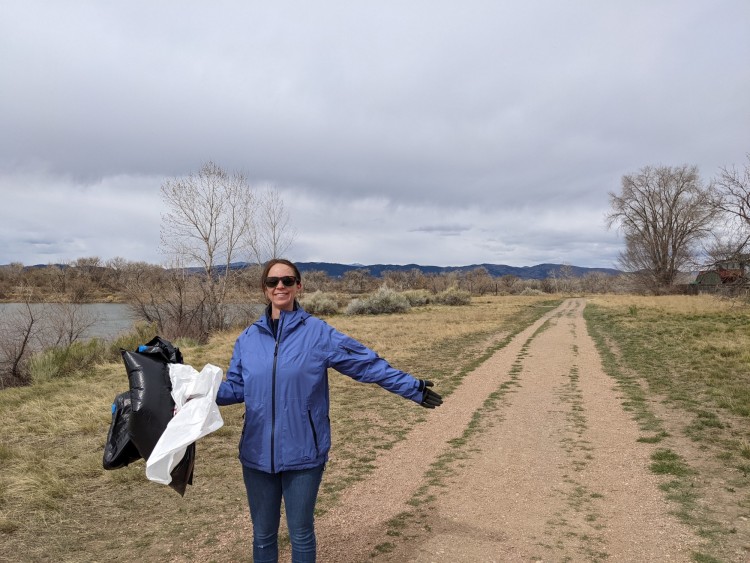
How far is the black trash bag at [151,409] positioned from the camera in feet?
7.59

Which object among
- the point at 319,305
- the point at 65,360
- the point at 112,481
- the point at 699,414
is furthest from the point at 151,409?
the point at 319,305

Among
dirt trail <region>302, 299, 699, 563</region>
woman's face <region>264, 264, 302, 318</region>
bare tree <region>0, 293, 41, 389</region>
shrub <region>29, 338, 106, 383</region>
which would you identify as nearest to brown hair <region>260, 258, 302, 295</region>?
woman's face <region>264, 264, 302, 318</region>

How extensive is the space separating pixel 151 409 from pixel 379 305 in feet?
115

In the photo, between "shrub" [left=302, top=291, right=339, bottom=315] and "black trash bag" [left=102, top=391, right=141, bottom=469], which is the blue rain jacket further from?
"shrub" [left=302, top=291, right=339, bottom=315]

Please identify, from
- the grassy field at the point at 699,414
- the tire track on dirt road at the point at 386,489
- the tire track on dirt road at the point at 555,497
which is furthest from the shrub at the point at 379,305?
the tire track on dirt road at the point at 555,497

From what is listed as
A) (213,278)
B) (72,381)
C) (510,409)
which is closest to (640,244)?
(213,278)

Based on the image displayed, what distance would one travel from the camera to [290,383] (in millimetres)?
2428

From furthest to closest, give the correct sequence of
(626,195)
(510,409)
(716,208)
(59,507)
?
(626,195) → (716,208) → (510,409) → (59,507)

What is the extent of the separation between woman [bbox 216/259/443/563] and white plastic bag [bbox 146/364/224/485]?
160 mm

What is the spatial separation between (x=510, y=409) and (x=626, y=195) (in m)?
49.3

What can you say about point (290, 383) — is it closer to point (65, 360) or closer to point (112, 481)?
point (112, 481)

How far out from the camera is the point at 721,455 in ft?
17.8

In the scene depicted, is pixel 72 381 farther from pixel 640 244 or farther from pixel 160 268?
pixel 640 244

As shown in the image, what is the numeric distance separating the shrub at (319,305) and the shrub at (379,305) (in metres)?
2.34
